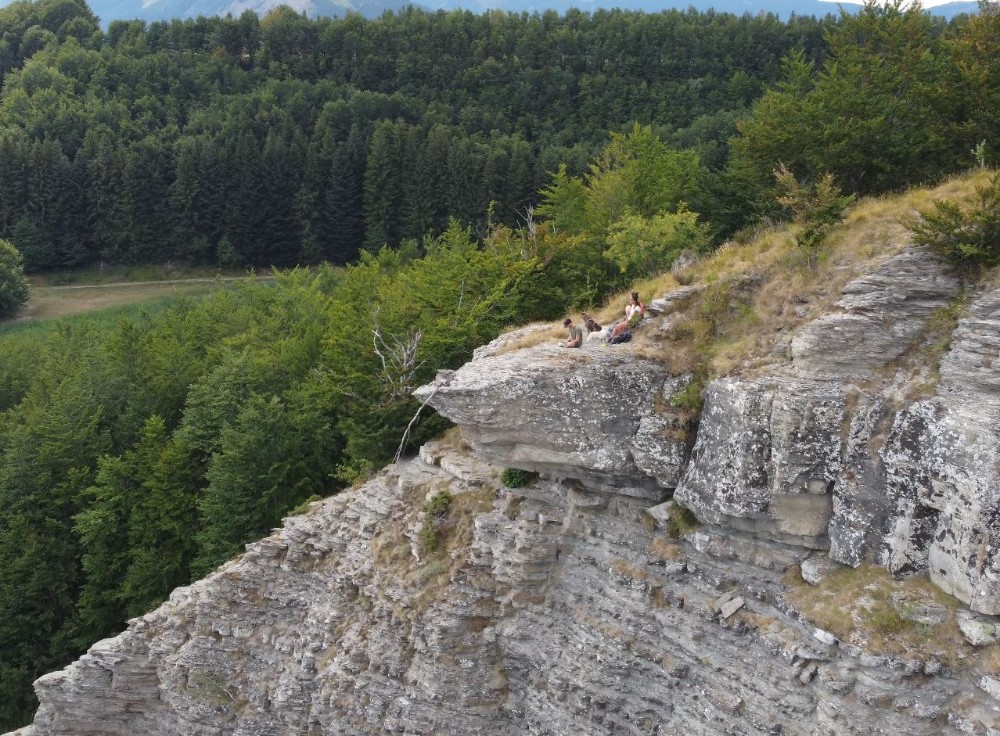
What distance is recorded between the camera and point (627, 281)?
1184 inches

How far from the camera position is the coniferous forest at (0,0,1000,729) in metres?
28.5

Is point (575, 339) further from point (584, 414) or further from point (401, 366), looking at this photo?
point (401, 366)

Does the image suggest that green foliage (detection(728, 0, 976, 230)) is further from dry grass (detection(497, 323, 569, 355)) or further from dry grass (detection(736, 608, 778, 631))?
dry grass (detection(736, 608, 778, 631))

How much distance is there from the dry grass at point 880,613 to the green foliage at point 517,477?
791 cm

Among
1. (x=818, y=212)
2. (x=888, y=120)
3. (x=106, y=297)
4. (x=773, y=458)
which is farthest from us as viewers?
(x=106, y=297)

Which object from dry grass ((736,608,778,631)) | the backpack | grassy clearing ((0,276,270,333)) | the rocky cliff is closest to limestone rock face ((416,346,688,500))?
the rocky cliff

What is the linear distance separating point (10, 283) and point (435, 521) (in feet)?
199

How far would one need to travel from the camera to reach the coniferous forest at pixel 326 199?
28531mm

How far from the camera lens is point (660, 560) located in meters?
18.7

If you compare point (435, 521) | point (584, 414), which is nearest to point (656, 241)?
point (584, 414)

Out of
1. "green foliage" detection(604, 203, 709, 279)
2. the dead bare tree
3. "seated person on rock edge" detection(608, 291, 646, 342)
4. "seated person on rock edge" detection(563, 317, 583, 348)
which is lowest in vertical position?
the dead bare tree

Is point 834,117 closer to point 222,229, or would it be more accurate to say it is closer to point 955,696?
point 955,696

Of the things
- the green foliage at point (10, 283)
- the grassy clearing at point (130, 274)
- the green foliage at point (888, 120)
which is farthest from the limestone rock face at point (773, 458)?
the grassy clearing at point (130, 274)

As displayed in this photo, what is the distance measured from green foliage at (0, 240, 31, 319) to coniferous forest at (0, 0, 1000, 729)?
10.5 metres
